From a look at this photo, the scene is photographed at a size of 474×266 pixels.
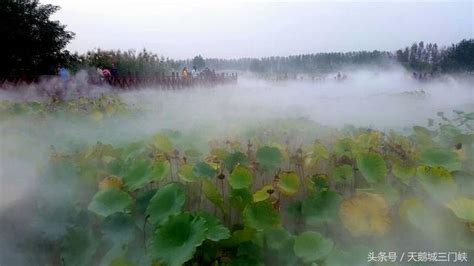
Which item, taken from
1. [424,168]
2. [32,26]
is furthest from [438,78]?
[32,26]

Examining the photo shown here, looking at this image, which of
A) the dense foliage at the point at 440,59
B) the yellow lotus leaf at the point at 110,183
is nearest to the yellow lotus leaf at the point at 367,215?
the yellow lotus leaf at the point at 110,183

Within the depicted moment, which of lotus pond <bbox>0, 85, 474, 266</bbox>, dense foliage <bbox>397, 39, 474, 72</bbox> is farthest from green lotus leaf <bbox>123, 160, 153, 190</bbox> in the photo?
dense foliage <bbox>397, 39, 474, 72</bbox>

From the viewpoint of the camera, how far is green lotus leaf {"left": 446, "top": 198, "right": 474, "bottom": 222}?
1286 millimetres

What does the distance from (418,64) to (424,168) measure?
18135mm

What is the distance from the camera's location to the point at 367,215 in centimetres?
138

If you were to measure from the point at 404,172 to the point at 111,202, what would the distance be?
111 centimetres

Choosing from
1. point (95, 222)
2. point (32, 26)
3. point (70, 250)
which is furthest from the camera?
point (32, 26)

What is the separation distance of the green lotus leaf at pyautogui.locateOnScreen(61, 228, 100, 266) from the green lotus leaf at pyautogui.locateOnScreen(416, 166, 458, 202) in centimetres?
123

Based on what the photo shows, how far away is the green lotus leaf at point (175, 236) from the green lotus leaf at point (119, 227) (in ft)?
0.93

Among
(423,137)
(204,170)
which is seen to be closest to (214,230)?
(204,170)

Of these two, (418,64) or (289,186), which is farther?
(418,64)

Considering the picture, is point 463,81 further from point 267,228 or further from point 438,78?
point 267,228

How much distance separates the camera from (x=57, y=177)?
1.82 meters

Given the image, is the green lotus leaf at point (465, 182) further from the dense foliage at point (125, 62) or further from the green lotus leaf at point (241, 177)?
the dense foliage at point (125, 62)
